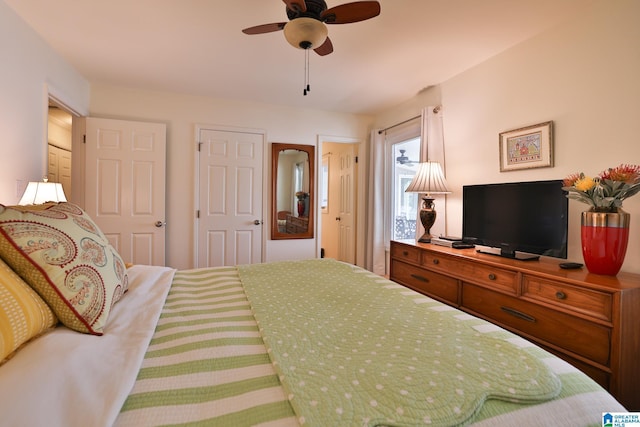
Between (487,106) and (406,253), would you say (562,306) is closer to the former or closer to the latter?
(406,253)

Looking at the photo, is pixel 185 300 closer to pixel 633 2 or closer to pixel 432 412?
pixel 432 412

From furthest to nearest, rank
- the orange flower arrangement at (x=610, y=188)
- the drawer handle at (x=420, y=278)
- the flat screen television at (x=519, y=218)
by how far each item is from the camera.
Answer: the drawer handle at (x=420, y=278), the flat screen television at (x=519, y=218), the orange flower arrangement at (x=610, y=188)

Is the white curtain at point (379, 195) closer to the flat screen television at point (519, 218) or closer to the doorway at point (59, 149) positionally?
the flat screen television at point (519, 218)

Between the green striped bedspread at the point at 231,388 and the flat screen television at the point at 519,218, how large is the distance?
4.29ft

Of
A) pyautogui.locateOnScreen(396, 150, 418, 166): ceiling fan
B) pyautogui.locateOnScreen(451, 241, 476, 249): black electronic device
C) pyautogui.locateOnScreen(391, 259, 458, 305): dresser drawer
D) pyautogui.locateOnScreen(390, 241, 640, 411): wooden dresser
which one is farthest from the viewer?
pyautogui.locateOnScreen(396, 150, 418, 166): ceiling fan

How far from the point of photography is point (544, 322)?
5.62 ft

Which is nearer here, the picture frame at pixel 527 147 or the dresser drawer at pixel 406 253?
the picture frame at pixel 527 147

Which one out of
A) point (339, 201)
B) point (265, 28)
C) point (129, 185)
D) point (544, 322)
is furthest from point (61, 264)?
point (339, 201)

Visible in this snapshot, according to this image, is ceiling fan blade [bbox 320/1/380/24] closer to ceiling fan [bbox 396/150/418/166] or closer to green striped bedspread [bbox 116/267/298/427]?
green striped bedspread [bbox 116/267/298/427]

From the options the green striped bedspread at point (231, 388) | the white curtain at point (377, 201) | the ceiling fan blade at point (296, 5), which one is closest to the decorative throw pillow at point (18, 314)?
the green striped bedspread at point (231, 388)

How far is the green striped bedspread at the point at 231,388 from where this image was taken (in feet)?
1.95

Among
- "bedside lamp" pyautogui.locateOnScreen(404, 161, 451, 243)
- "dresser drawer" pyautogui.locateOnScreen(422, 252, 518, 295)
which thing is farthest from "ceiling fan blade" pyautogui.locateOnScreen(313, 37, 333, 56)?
"dresser drawer" pyautogui.locateOnScreen(422, 252, 518, 295)

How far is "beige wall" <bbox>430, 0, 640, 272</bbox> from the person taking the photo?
5.80 ft

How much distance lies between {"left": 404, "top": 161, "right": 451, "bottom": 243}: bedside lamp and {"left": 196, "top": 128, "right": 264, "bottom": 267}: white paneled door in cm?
199
